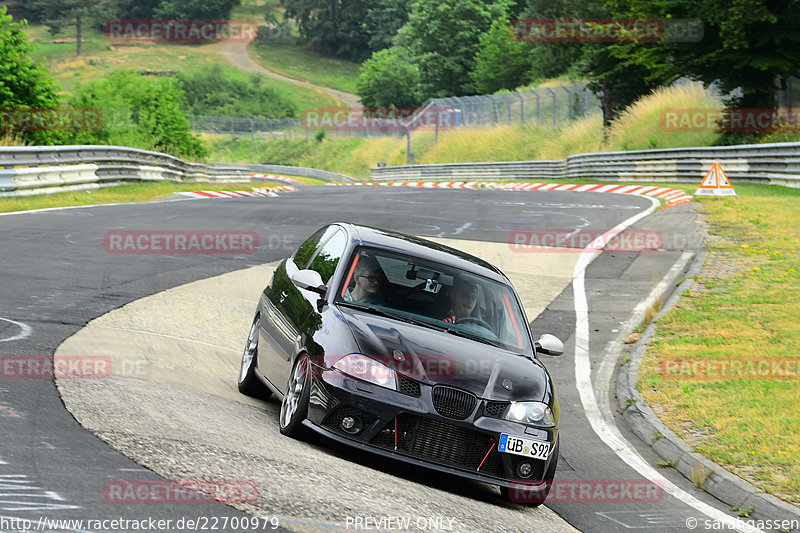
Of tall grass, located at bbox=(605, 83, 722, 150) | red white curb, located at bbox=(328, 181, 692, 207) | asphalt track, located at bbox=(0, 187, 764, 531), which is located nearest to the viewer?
asphalt track, located at bbox=(0, 187, 764, 531)

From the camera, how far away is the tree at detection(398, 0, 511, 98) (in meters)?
94.4

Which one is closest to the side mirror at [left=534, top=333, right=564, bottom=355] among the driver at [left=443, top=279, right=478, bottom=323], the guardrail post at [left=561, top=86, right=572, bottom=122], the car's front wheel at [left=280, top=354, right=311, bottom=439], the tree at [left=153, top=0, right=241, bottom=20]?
the driver at [left=443, top=279, right=478, bottom=323]

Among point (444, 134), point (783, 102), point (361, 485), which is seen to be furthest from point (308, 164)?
point (361, 485)

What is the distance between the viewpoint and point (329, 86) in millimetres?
154375

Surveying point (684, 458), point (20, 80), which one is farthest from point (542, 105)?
point (684, 458)

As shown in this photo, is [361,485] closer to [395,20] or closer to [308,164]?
[308,164]

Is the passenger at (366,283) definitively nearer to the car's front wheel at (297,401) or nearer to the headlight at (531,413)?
the car's front wheel at (297,401)

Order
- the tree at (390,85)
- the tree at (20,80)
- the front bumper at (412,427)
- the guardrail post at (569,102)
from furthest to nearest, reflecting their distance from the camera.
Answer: the tree at (390,85) → the guardrail post at (569,102) → the tree at (20,80) → the front bumper at (412,427)

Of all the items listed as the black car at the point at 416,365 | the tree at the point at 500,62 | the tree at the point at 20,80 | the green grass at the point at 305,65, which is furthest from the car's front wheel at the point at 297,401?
the green grass at the point at 305,65

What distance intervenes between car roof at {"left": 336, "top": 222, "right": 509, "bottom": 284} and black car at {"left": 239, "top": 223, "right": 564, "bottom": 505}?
2cm

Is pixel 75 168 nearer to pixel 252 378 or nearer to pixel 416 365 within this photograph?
pixel 252 378

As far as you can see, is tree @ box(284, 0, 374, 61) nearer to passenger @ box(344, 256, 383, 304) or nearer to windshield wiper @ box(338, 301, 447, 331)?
passenger @ box(344, 256, 383, 304)

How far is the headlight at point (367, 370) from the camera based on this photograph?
6258 millimetres

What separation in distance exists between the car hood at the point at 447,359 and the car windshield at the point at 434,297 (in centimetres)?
23
